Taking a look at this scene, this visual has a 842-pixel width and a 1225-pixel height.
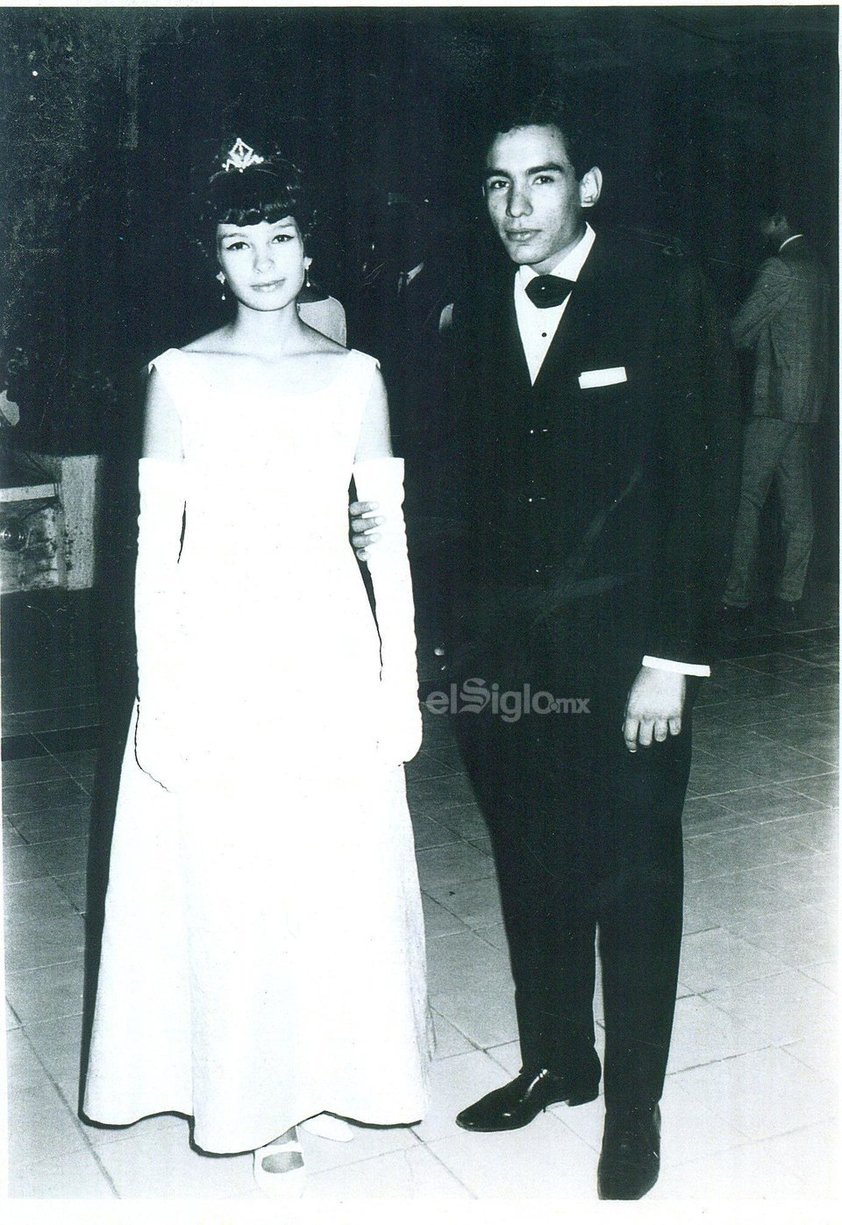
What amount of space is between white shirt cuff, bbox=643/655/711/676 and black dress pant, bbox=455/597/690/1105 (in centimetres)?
6

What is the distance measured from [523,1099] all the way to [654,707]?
3.01 feet

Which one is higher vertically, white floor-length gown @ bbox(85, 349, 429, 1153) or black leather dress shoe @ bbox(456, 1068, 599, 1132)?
white floor-length gown @ bbox(85, 349, 429, 1153)

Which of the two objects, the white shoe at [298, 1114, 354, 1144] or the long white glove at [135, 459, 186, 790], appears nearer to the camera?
the long white glove at [135, 459, 186, 790]

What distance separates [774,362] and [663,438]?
4.17 metres

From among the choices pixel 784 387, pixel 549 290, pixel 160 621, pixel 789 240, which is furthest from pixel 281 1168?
pixel 789 240

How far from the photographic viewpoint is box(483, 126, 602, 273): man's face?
2008 millimetres

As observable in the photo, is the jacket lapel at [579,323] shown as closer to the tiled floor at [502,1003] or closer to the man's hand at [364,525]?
the man's hand at [364,525]

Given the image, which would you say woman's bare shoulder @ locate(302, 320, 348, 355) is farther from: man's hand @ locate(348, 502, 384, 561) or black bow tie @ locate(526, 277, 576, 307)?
black bow tie @ locate(526, 277, 576, 307)

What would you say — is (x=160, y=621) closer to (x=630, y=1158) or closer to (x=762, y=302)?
(x=630, y=1158)

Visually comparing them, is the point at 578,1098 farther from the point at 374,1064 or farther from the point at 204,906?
the point at 204,906

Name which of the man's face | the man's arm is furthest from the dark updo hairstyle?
the man's arm

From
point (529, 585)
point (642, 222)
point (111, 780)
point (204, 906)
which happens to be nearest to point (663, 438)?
point (529, 585)

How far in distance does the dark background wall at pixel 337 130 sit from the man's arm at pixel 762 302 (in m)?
1.01

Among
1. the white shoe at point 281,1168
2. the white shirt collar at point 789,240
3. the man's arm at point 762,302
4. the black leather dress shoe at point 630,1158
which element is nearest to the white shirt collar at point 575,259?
the black leather dress shoe at point 630,1158
